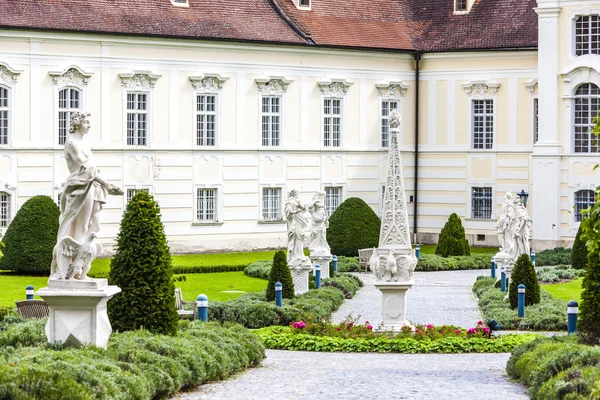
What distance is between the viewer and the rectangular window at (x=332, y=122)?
162 ft

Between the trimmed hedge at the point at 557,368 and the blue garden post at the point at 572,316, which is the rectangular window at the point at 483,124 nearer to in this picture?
the blue garden post at the point at 572,316

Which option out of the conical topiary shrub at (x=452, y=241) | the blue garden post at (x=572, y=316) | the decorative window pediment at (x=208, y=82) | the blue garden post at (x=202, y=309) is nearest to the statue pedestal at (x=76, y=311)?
the blue garden post at (x=202, y=309)

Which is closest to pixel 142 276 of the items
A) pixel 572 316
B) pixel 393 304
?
pixel 393 304

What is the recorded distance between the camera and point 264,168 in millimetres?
47594

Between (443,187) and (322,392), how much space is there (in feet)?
112

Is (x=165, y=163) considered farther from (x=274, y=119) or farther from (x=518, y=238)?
(x=518, y=238)

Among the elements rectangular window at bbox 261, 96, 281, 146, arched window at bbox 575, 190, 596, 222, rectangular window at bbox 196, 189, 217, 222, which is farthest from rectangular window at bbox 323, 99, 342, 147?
arched window at bbox 575, 190, 596, 222

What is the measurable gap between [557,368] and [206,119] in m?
30.6

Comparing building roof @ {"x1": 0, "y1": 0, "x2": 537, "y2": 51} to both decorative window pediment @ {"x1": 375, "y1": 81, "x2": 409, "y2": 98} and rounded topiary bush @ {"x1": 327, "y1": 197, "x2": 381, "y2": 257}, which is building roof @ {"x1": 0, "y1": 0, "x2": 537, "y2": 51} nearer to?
decorative window pediment @ {"x1": 375, "y1": 81, "x2": 409, "y2": 98}

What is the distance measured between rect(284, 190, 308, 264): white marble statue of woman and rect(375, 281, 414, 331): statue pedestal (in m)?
7.52

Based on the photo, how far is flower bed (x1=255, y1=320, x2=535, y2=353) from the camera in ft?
73.5

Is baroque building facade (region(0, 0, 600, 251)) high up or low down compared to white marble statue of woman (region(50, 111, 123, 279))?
up

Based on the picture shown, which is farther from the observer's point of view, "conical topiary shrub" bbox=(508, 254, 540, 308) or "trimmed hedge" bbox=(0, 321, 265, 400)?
"conical topiary shrub" bbox=(508, 254, 540, 308)

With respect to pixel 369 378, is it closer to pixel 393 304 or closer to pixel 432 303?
pixel 393 304
